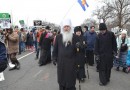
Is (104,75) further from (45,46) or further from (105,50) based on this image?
(45,46)

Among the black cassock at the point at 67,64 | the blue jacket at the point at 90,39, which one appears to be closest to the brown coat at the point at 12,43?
the blue jacket at the point at 90,39

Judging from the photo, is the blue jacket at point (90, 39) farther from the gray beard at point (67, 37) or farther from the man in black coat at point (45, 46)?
the gray beard at point (67, 37)

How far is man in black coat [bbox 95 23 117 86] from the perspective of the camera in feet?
27.3

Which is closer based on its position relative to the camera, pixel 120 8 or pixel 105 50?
pixel 105 50

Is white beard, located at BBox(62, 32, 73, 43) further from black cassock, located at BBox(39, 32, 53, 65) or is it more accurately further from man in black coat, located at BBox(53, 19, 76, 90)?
black cassock, located at BBox(39, 32, 53, 65)

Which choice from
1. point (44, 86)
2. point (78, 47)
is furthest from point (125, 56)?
point (78, 47)

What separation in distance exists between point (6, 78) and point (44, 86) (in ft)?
6.14

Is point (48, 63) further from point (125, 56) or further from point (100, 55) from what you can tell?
point (100, 55)

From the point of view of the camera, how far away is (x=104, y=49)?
8344 millimetres

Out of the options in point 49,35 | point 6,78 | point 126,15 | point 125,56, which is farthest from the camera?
point 126,15

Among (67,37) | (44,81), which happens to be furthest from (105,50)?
(67,37)

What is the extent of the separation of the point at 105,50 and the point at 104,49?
43 mm

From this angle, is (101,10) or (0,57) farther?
(101,10)

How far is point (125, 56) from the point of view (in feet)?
35.5
